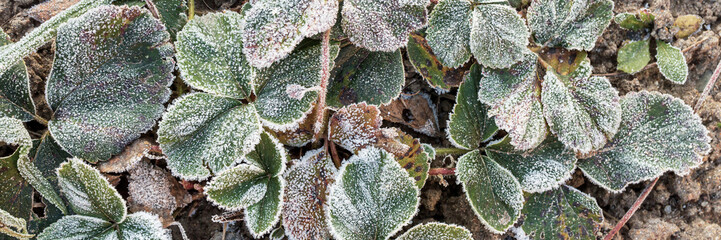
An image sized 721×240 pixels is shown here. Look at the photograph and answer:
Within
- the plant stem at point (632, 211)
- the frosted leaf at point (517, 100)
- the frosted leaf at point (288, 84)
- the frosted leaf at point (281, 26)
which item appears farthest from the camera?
the plant stem at point (632, 211)

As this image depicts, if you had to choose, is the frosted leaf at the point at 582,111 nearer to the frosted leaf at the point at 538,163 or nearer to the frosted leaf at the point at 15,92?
the frosted leaf at the point at 538,163

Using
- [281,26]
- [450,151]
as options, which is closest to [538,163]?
[450,151]

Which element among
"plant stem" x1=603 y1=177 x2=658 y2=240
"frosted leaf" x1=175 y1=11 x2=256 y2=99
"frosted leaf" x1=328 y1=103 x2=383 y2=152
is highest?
"frosted leaf" x1=175 y1=11 x2=256 y2=99

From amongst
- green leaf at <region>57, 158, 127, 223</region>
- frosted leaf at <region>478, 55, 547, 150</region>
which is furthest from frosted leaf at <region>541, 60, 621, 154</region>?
green leaf at <region>57, 158, 127, 223</region>

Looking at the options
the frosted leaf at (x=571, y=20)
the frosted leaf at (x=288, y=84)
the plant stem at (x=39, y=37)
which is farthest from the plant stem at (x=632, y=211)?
the plant stem at (x=39, y=37)

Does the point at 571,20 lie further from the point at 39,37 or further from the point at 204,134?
the point at 39,37

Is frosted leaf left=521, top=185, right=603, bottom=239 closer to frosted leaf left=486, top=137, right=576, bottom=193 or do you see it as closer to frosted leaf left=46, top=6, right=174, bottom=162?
frosted leaf left=486, top=137, right=576, bottom=193
